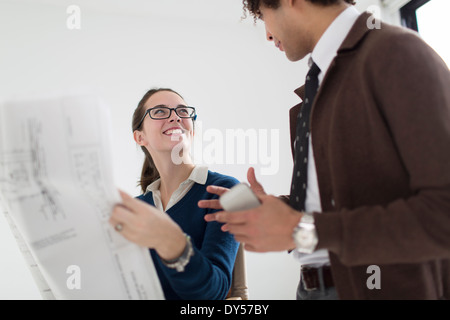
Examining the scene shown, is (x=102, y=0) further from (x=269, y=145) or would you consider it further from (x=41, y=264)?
(x=41, y=264)

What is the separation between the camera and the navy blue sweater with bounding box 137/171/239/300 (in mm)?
811

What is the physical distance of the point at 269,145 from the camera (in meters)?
3.36

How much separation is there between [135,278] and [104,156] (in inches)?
10.4

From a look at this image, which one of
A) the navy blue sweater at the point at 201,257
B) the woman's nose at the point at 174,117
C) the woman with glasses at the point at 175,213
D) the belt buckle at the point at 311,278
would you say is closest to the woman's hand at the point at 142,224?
the woman with glasses at the point at 175,213

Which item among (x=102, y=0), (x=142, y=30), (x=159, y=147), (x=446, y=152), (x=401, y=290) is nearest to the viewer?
(x=446, y=152)

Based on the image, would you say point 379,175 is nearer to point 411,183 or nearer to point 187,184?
point 411,183

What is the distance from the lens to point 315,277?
2.80 feet

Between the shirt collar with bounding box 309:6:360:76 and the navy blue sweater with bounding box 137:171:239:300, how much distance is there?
575 mm

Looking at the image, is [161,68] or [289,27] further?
[161,68]

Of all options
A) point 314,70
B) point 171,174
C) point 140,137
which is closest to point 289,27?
point 314,70

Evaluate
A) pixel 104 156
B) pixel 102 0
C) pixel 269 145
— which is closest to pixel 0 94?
pixel 102 0

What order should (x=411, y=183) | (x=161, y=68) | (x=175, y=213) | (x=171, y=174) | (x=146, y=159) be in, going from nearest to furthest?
1. (x=411, y=183)
2. (x=175, y=213)
3. (x=171, y=174)
4. (x=146, y=159)
5. (x=161, y=68)

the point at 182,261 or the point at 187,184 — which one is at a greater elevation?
the point at 187,184

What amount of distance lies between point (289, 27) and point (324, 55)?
0.15 m
